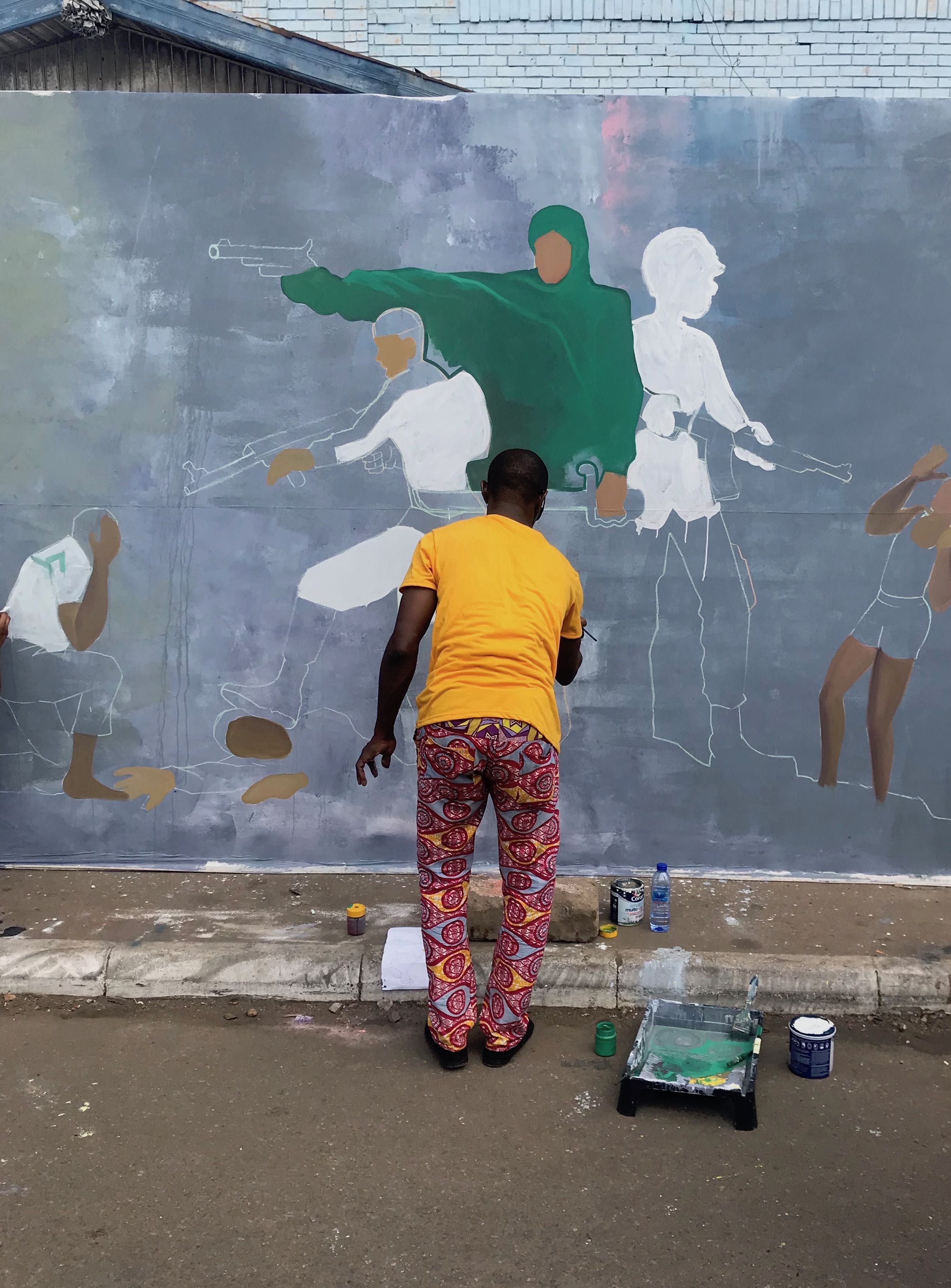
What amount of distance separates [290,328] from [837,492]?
8.44 ft

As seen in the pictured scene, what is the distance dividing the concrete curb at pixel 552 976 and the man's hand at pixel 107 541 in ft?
5.83

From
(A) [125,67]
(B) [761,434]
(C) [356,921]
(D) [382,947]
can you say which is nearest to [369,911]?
(C) [356,921]

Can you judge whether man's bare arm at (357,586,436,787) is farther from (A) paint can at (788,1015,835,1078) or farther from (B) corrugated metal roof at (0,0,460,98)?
(B) corrugated metal roof at (0,0,460,98)

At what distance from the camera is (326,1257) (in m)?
2.56

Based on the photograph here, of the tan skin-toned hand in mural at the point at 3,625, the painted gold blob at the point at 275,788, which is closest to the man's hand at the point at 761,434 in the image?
the painted gold blob at the point at 275,788

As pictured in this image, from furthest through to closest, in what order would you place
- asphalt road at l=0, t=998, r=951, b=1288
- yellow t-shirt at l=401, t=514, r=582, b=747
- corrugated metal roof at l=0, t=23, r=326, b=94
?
corrugated metal roof at l=0, t=23, r=326, b=94 < yellow t-shirt at l=401, t=514, r=582, b=747 < asphalt road at l=0, t=998, r=951, b=1288

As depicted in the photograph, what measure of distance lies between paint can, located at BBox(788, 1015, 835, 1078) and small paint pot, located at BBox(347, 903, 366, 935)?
1698 mm

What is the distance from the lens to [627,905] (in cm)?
441

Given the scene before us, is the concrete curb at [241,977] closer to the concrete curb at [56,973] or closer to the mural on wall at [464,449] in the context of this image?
the concrete curb at [56,973]

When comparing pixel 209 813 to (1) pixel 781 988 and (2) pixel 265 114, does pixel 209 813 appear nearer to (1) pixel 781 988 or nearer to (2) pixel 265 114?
(1) pixel 781 988

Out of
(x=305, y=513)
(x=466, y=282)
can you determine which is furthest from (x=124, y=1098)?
(x=466, y=282)

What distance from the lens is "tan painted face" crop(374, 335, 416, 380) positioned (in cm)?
484

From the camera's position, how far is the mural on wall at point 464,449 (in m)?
4.78

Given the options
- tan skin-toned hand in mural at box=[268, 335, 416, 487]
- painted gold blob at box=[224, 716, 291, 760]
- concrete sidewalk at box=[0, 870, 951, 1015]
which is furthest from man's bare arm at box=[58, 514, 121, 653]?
concrete sidewalk at box=[0, 870, 951, 1015]
